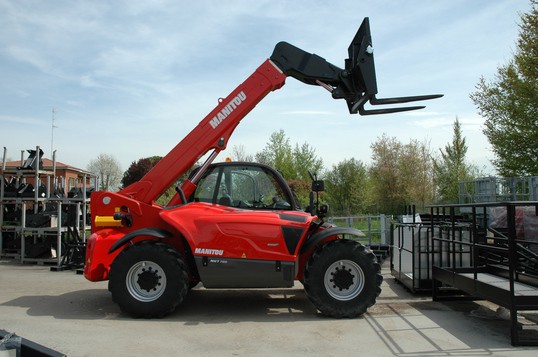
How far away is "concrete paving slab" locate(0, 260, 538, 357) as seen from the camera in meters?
5.52

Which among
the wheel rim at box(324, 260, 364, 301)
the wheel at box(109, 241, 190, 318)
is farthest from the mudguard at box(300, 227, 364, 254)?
the wheel at box(109, 241, 190, 318)

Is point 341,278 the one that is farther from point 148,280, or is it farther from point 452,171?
point 452,171

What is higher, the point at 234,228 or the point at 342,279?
the point at 234,228

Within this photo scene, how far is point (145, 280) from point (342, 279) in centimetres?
292

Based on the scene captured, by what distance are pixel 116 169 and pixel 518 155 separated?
3989 cm

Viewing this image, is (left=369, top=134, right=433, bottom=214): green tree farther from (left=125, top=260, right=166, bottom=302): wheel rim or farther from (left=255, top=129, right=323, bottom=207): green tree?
(left=125, top=260, right=166, bottom=302): wheel rim

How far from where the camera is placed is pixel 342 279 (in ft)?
23.5

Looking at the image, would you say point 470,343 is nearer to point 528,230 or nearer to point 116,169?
point 528,230

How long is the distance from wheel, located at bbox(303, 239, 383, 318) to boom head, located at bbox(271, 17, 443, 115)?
2.43 m

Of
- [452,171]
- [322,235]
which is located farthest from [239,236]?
Result: [452,171]

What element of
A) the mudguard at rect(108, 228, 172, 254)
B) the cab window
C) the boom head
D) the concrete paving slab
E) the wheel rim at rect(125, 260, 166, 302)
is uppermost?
the boom head

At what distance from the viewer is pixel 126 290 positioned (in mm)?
7004

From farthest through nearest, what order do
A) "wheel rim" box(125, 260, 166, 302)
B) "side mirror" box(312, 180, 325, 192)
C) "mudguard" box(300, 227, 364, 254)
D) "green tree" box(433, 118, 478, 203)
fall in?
1. "green tree" box(433, 118, 478, 203)
2. "side mirror" box(312, 180, 325, 192)
3. "mudguard" box(300, 227, 364, 254)
4. "wheel rim" box(125, 260, 166, 302)

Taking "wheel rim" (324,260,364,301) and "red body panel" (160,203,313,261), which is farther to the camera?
"wheel rim" (324,260,364,301)
